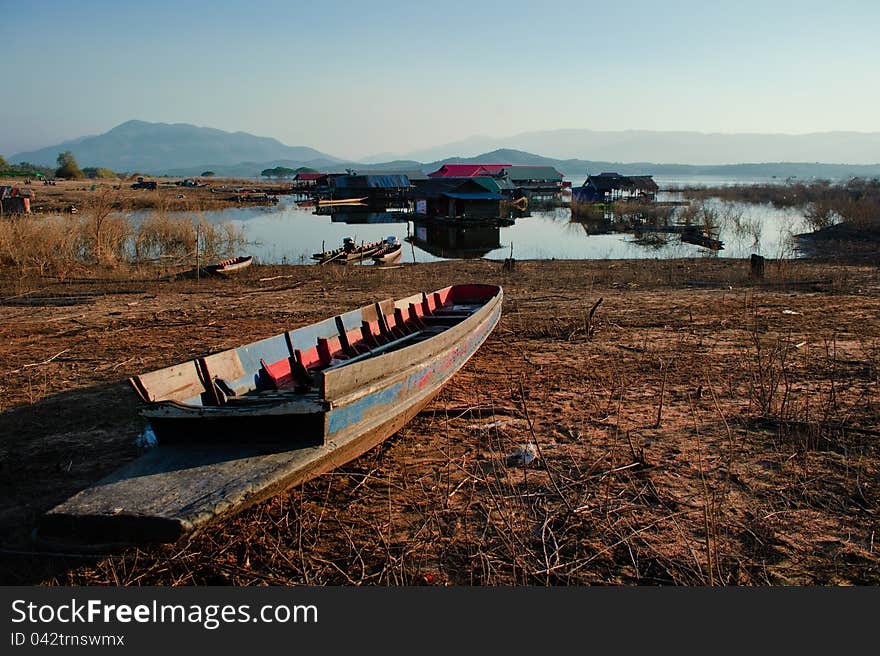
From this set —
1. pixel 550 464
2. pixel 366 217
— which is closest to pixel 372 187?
pixel 366 217

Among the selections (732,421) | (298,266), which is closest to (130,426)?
(732,421)

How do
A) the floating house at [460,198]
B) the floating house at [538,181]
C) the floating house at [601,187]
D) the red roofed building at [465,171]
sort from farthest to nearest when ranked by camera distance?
the floating house at [538,181], the red roofed building at [465,171], the floating house at [601,187], the floating house at [460,198]

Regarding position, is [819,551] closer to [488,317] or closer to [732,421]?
[732,421]

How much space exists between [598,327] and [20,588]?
8353 mm

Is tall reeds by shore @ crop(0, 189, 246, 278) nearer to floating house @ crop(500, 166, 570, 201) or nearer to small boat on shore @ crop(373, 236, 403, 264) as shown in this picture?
small boat on shore @ crop(373, 236, 403, 264)

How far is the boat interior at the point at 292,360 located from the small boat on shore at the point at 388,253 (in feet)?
41.4

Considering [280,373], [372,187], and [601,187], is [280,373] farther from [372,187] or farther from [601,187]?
[372,187]

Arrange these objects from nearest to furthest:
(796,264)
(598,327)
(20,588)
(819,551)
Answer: (20,588), (819,551), (598,327), (796,264)

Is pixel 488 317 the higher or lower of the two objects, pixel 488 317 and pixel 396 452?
the higher

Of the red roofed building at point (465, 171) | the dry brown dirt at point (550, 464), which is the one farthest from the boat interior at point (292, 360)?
the red roofed building at point (465, 171)

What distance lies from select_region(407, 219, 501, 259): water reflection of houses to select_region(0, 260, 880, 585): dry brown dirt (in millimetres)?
17003

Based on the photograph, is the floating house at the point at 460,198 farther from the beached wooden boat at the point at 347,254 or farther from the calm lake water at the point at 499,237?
the beached wooden boat at the point at 347,254

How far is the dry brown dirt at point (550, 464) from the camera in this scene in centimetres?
387

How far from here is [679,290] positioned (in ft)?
45.9
